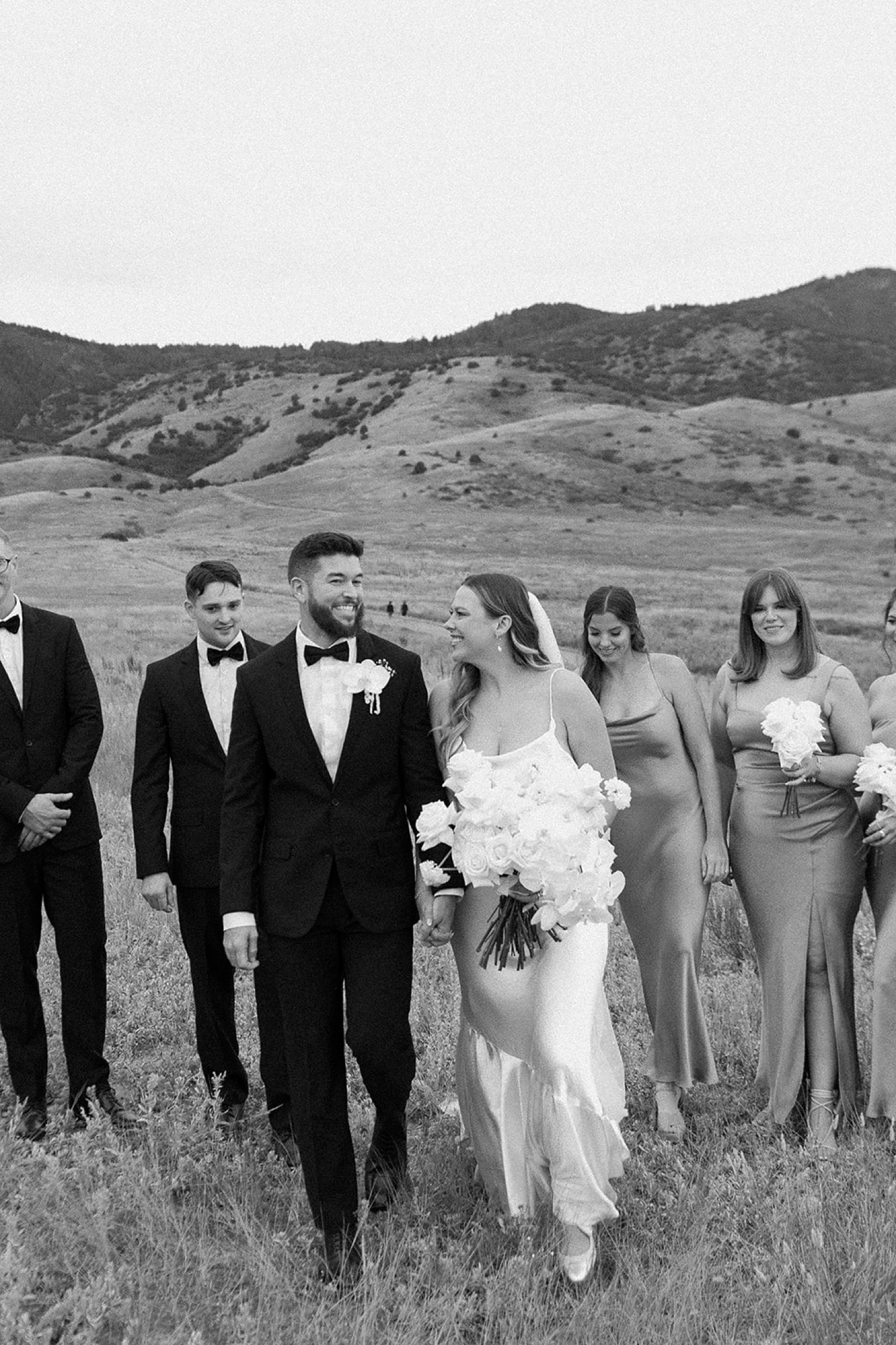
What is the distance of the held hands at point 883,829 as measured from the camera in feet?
16.6

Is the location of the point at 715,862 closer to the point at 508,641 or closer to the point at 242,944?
the point at 508,641

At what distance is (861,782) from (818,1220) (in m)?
1.79

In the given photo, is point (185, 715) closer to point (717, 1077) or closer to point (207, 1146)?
point (207, 1146)

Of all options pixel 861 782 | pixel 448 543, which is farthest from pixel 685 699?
pixel 448 543

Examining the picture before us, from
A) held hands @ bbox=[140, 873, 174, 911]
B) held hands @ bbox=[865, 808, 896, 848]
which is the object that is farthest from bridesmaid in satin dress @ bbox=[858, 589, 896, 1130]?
held hands @ bbox=[140, 873, 174, 911]

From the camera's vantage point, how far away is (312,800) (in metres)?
4.31

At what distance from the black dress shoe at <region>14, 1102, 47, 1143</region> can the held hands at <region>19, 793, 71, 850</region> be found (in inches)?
46.0

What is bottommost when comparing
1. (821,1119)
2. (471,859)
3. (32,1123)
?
(821,1119)

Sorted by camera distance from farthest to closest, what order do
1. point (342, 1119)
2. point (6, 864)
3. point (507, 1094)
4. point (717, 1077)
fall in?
point (717, 1077) → point (6, 864) → point (507, 1094) → point (342, 1119)

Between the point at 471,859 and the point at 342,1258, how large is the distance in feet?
4.61

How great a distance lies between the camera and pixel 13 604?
5484 mm

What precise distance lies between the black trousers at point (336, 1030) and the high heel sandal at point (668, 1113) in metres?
1.67

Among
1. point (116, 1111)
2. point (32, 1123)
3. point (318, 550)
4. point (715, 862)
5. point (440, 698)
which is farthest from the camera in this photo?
point (715, 862)

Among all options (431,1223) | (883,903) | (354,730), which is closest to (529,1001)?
(431,1223)
